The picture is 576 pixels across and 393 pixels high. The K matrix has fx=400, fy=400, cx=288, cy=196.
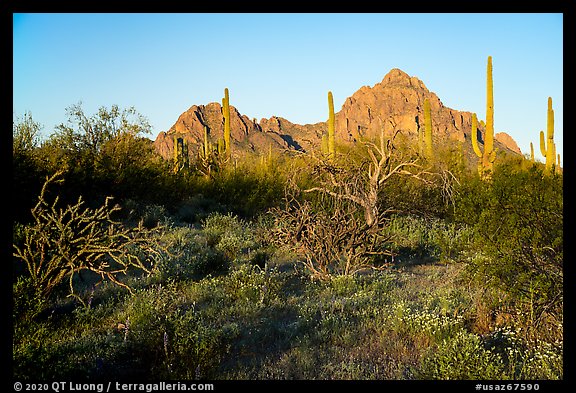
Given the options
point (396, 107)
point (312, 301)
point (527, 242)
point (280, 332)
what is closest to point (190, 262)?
point (312, 301)

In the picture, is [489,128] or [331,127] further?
[331,127]

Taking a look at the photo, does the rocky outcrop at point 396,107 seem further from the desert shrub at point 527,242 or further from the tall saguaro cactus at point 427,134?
the desert shrub at point 527,242

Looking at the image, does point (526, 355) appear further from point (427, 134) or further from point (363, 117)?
point (363, 117)

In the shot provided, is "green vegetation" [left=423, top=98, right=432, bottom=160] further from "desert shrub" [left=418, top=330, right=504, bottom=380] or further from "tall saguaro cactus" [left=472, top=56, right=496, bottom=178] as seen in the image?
"desert shrub" [left=418, top=330, right=504, bottom=380]

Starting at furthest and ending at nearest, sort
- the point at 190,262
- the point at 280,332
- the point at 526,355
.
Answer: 1. the point at 190,262
2. the point at 280,332
3. the point at 526,355

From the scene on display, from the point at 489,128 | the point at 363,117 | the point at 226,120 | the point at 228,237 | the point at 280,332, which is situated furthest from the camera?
the point at 363,117

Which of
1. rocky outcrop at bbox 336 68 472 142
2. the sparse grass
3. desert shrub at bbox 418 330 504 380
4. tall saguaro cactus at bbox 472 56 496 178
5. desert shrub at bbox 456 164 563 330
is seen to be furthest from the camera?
rocky outcrop at bbox 336 68 472 142

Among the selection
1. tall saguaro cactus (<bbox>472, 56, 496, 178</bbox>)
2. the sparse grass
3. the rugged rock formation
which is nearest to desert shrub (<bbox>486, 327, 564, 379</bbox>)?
the sparse grass

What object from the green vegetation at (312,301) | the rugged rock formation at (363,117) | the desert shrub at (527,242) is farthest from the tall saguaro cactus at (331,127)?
the rugged rock formation at (363,117)

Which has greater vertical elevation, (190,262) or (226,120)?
(226,120)

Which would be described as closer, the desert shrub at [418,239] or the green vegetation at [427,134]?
the desert shrub at [418,239]

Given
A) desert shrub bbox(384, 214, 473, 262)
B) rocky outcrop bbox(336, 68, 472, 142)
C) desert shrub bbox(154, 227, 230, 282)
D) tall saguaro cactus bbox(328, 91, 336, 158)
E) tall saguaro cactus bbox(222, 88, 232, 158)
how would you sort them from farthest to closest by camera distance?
rocky outcrop bbox(336, 68, 472, 142)
tall saguaro cactus bbox(222, 88, 232, 158)
tall saguaro cactus bbox(328, 91, 336, 158)
desert shrub bbox(384, 214, 473, 262)
desert shrub bbox(154, 227, 230, 282)
